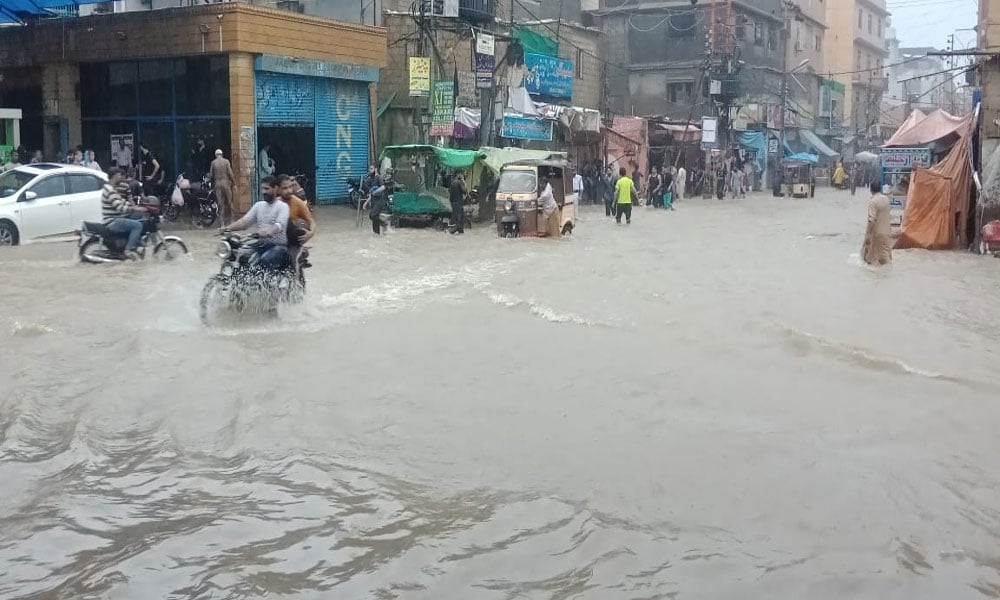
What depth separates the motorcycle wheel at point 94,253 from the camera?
13922 mm

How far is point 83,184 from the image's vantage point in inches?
645

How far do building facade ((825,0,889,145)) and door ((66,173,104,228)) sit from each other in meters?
60.2

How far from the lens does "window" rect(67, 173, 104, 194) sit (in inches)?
639

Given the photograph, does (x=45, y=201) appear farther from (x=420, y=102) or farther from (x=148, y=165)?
(x=420, y=102)

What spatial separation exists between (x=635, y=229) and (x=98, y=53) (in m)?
13.8

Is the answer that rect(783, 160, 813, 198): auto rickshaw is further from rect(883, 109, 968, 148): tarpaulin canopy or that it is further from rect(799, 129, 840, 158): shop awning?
rect(883, 109, 968, 148): tarpaulin canopy

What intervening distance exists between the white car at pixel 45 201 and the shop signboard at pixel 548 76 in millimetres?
18577

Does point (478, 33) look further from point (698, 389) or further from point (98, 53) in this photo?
point (698, 389)

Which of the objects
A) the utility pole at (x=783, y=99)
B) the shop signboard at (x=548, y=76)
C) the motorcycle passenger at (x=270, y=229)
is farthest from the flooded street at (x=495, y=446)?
the utility pole at (x=783, y=99)

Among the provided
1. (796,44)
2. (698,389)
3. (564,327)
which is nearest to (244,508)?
(698,389)

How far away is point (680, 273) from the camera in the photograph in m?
15.8

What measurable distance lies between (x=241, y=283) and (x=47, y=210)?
7.51 metres

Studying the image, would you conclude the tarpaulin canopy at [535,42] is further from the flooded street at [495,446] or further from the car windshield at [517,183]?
the flooded street at [495,446]

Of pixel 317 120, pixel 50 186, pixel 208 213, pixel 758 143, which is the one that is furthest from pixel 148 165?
pixel 758 143
